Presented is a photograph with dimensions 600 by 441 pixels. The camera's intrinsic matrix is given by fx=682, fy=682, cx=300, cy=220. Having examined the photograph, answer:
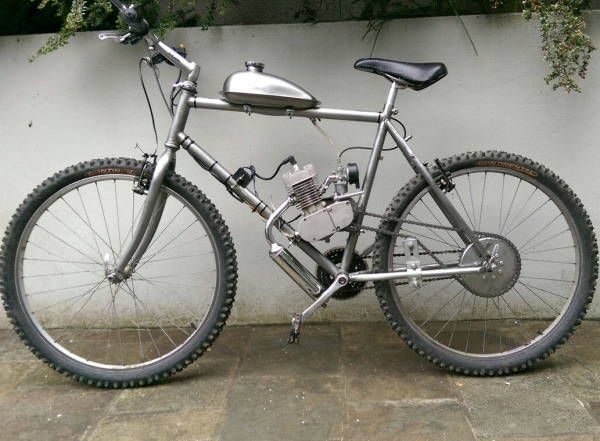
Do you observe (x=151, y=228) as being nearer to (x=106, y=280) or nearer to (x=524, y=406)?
(x=106, y=280)

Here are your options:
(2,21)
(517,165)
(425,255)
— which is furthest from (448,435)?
(2,21)

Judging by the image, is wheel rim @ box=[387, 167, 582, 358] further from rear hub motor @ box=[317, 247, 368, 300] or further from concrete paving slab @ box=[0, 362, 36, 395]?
concrete paving slab @ box=[0, 362, 36, 395]

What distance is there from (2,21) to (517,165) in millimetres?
2950

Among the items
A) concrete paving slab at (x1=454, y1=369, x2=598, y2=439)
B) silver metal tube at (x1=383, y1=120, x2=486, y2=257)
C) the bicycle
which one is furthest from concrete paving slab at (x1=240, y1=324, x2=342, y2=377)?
silver metal tube at (x1=383, y1=120, x2=486, y2=257)

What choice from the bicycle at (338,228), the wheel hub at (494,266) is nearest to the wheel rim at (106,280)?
the bicycle at (338,228)

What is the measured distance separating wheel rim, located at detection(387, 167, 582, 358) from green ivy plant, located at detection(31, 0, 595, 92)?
2.13ft

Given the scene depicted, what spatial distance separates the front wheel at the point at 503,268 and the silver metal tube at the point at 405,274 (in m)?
0.04

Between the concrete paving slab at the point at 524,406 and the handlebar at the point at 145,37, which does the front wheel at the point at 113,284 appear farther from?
the concrete paving slab at the point at 524,406

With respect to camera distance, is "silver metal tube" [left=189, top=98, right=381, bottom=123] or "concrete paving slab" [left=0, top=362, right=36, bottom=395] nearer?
"silver metal tube" [left=189, top=98, right=381, bottom=123]

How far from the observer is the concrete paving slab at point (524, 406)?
2.78 meters

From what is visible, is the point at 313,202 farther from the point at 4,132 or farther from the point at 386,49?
the point at 4,132

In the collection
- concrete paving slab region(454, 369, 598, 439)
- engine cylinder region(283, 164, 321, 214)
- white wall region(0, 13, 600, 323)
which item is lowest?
concrete paving slab region(454, 369, 598, 439)

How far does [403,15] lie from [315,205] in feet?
3.99

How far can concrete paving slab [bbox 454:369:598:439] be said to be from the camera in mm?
2781
